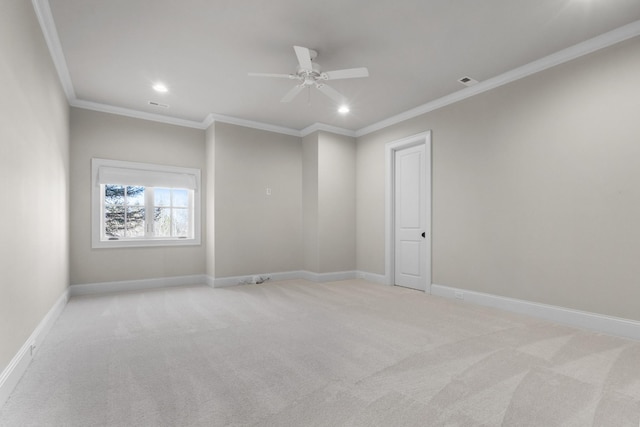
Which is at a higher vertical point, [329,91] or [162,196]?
[329,91]

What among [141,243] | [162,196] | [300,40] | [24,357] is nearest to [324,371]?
[24,357]

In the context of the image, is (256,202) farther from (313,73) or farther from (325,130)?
(313,73)

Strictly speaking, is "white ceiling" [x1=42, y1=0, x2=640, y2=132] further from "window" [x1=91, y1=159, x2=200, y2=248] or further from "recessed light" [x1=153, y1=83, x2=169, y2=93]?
"window" [x1=91, y1=159, x2=200, y2=248]

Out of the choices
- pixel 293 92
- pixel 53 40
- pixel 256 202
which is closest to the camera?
pixel 53 40

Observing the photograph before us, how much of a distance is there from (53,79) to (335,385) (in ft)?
14.0

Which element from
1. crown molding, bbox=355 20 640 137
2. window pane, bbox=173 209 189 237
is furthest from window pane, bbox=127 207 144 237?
crown molding, bbox=355 20 640 137

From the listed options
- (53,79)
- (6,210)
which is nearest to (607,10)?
(6,210)

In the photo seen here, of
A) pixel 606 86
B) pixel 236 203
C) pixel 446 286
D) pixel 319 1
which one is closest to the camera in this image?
pixel 319 1

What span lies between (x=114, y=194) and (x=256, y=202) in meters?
2.26

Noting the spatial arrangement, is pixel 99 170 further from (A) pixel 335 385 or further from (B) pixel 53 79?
(A) pixel 335 385

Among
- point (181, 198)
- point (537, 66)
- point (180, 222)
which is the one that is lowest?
point (180, 222)

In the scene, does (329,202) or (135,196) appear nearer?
(135,196)

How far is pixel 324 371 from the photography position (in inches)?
91.8

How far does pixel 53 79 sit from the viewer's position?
3.56 meters
